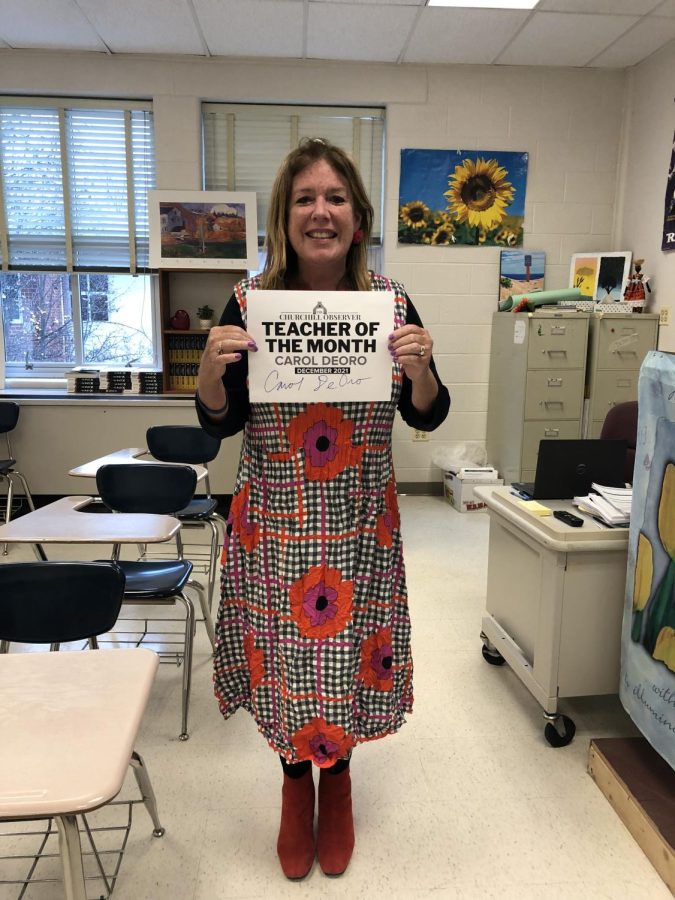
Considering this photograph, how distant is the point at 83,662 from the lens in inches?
43.2

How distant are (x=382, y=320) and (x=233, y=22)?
3612mm

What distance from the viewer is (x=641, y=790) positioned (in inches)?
62.9

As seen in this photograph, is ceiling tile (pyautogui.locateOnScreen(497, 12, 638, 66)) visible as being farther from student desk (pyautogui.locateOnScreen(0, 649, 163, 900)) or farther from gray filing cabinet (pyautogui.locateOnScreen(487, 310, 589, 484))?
student desk (pyautogui.locateOnScreen(0, 649, 163, 900))

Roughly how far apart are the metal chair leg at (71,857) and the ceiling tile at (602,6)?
4.40 metres

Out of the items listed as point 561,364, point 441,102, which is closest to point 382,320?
point 561,364

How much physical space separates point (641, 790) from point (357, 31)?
4.33m

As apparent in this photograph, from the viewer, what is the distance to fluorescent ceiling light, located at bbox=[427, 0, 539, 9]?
11.6 feet

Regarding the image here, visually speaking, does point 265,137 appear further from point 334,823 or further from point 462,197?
point 334,823

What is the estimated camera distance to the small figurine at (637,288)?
421 cm

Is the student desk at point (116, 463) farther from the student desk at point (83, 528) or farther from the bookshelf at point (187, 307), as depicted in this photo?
the bookshelf at point (187, 307)

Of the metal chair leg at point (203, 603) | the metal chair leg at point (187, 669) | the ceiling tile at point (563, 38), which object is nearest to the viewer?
the metal chair leg at point (187, 669)

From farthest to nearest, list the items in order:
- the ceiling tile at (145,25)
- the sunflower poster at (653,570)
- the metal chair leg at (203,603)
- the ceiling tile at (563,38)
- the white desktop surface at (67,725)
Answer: the ceiling tile at (563,38) < the ceiling tile at (145,25) < the metal chair leg at (203,603) < the sunflower poster at (653,570) < the white desktop surface at (67,725)

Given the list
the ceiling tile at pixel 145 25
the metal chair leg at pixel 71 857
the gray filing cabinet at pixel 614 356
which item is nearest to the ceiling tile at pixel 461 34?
the ceiling tile at pixel 145 25
